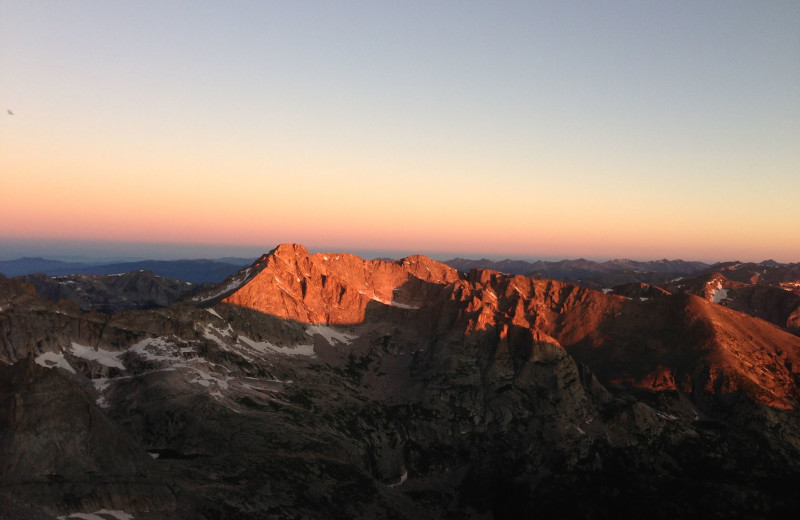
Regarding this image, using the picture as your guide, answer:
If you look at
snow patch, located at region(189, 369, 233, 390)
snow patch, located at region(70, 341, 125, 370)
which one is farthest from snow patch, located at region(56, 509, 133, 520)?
snow patch, located at region(70, 341, 125, 370)

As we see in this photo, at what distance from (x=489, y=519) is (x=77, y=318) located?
16810 centimetres

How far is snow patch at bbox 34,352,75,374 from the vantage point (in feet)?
583

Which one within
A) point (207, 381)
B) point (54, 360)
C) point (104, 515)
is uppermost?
point (54, 360)

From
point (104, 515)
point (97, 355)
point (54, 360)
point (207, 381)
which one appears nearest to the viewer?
point (104, 515)

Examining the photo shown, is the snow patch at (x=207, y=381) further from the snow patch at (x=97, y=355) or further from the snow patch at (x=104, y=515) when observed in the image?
the snow patch at (x=104, y=515)

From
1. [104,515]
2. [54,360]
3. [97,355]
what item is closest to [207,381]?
[97,355]

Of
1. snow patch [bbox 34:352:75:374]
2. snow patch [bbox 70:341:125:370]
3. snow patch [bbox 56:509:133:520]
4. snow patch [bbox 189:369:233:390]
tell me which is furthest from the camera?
snow patch [bbox 189:369:233:390]

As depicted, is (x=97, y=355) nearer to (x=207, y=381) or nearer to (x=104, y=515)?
(x=207, y=381)

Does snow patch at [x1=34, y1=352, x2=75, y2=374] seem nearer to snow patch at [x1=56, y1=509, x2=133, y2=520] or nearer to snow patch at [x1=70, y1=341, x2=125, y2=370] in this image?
snow patch at [x1=70, y1=341, x2=125, y2=370]

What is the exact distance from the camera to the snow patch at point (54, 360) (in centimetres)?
17762

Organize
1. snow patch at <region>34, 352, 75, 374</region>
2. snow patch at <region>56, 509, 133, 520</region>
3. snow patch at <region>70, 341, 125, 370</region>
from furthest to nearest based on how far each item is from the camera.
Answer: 1. snow patch at <region>70, 341, 125, 370</region>
2. snow patch at <region>34, 352, 75, 374</region>
3. snow patch at <region>56, 509, 133, 520</region>

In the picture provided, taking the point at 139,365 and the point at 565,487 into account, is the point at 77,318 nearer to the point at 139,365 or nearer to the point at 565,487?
the point at 139,365

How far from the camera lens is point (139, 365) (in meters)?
195

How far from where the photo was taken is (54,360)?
180 metres
